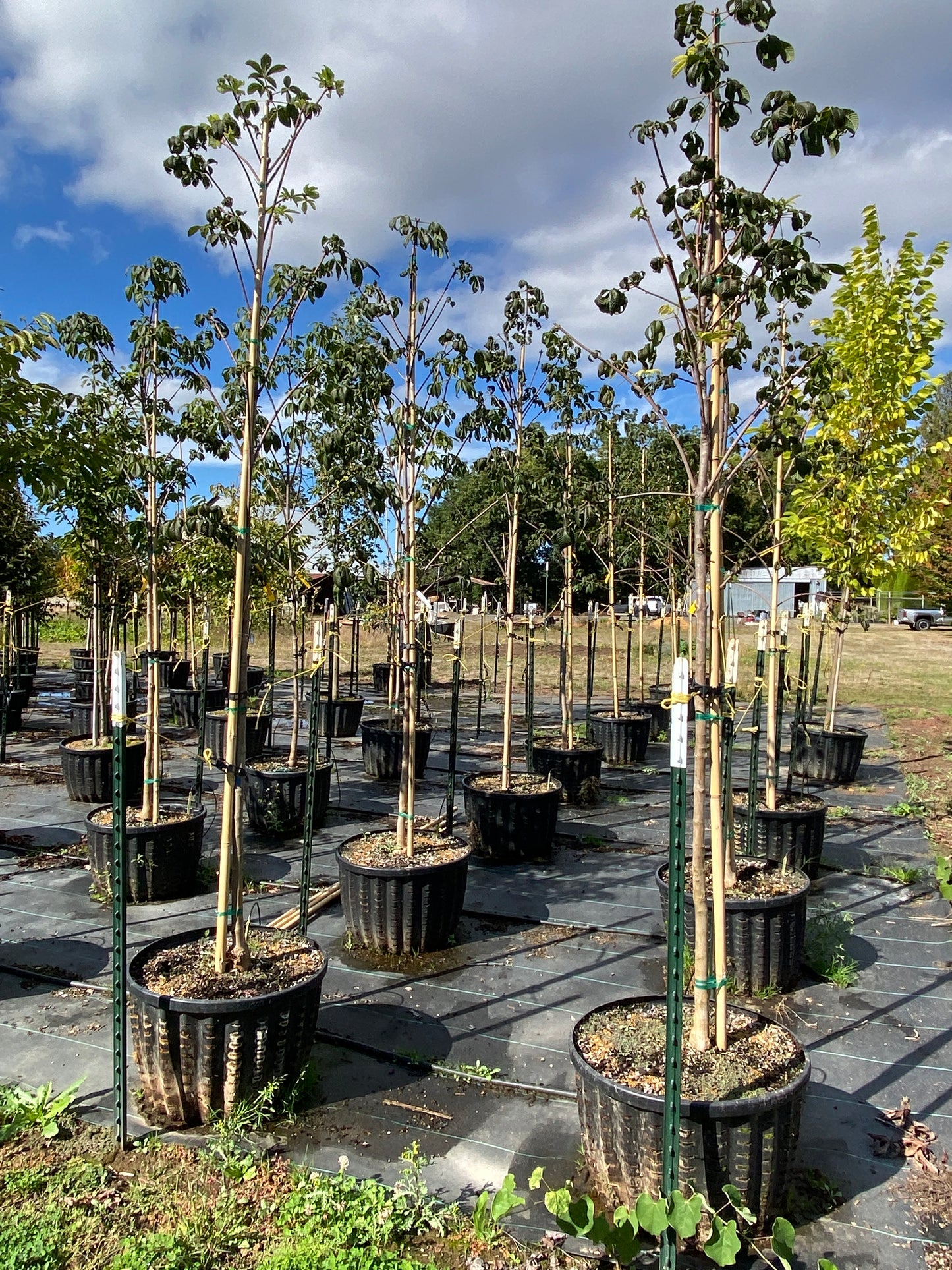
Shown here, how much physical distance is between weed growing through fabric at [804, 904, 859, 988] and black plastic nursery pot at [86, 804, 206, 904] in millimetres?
3650

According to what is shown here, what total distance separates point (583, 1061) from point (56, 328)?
15.4 ft

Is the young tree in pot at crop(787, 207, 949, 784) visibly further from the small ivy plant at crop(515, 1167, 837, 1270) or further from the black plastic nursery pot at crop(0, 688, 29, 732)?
the black plastic nursery pot at crop(0, 688, 29, 732)

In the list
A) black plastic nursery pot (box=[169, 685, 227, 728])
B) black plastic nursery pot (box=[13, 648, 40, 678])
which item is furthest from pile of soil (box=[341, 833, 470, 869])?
black plastic nursery pot (box=[13, 648, 40, 678])

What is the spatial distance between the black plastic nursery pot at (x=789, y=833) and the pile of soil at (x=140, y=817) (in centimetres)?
363

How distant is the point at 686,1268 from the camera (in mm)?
2256

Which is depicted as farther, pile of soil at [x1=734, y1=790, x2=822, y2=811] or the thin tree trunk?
pile of soil at [x1=734, y1=790, x2=822, y2=811]

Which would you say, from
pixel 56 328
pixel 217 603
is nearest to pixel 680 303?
pixel 56 328

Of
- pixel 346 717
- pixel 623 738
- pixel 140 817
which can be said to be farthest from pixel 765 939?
pixel 346 717

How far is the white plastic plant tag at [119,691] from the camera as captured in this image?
2793 mm

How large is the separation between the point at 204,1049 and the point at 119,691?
1.28 meters

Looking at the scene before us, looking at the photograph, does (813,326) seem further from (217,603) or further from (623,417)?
(217,603)

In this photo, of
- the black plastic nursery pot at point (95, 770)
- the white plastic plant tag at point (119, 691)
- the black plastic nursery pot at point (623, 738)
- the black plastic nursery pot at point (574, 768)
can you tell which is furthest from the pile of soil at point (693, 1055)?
the black plastic nursery pot at point (623, 738)

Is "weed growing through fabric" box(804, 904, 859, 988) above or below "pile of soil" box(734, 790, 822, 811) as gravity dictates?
below

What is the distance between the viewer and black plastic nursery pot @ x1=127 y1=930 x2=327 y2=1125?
9.16 ft
